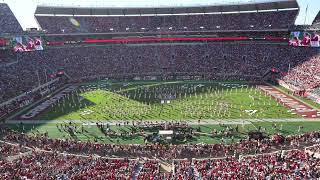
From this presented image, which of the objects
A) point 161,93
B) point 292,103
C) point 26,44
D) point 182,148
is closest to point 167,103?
point 161,93

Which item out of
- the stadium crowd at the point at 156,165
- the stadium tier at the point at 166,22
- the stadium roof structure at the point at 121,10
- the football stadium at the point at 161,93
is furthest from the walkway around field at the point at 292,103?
the stadium roof structure at the point at 121,10

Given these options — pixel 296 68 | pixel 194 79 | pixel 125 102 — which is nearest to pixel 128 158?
pixel 125 102

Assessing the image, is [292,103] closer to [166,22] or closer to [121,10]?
[166,22]

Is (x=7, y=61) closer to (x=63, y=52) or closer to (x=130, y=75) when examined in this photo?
(x=63, y=52)

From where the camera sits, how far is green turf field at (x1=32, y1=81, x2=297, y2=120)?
45281 mm

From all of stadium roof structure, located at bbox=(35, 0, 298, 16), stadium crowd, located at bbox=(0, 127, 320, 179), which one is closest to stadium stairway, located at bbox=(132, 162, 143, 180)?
stadium crowd, located at bbox=(0, 127, 320, 179)

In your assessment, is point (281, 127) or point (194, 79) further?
point (194, 79)

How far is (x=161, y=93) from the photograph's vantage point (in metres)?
57.1

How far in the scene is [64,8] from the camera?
86.8m

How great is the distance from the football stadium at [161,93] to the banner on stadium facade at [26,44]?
0.25m

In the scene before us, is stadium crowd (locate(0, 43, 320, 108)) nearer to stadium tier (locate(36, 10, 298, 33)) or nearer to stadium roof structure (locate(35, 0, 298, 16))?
stadium tier (locate(36, 10, 298, 33))

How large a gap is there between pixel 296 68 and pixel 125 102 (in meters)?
33.4

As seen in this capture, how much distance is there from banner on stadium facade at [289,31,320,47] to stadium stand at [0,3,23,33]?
55347 mm

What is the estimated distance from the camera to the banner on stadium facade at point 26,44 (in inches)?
2760
